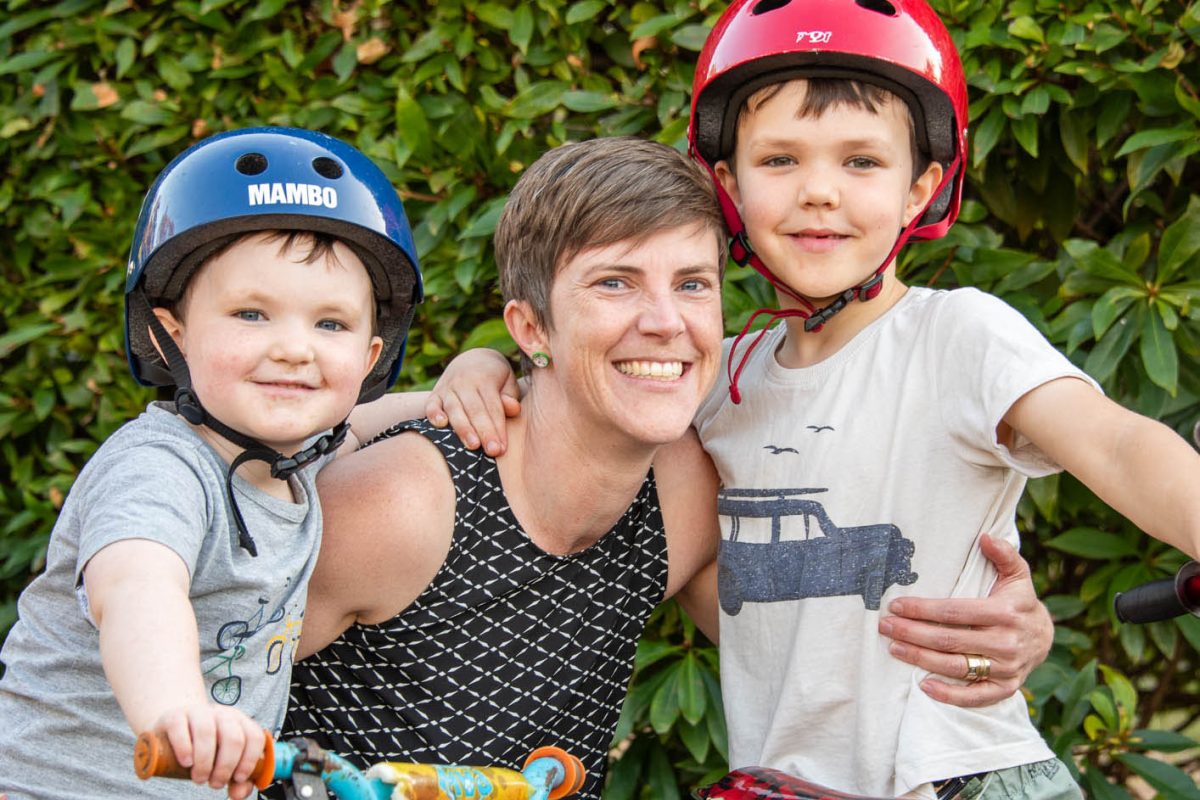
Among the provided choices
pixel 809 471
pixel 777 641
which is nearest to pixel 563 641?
pixel 777 641

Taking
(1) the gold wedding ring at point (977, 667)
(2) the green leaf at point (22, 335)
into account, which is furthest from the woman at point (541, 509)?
(2) the green leaf at point (22, 335)

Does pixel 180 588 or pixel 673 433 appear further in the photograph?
pixel 673 433

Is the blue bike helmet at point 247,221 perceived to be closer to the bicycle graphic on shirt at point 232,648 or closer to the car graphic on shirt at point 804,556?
the bicycle graphic on shirt at point 232,648

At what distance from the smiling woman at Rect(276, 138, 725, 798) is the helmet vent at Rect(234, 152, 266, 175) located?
548 mm

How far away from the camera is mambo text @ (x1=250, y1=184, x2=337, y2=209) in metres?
2.55

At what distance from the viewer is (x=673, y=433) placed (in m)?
2.77

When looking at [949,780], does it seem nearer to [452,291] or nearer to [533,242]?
[533,242]

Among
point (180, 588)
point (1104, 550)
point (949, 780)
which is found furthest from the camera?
point (1104, 550)

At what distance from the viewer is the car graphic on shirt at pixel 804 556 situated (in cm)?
272

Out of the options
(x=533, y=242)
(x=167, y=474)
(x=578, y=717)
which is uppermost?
(x=533, y=242)

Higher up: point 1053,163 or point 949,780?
point 1053,163

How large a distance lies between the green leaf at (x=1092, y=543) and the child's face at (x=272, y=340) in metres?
1.99

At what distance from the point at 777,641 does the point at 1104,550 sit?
1.23m

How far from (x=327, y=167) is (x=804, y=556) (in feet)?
3.90
